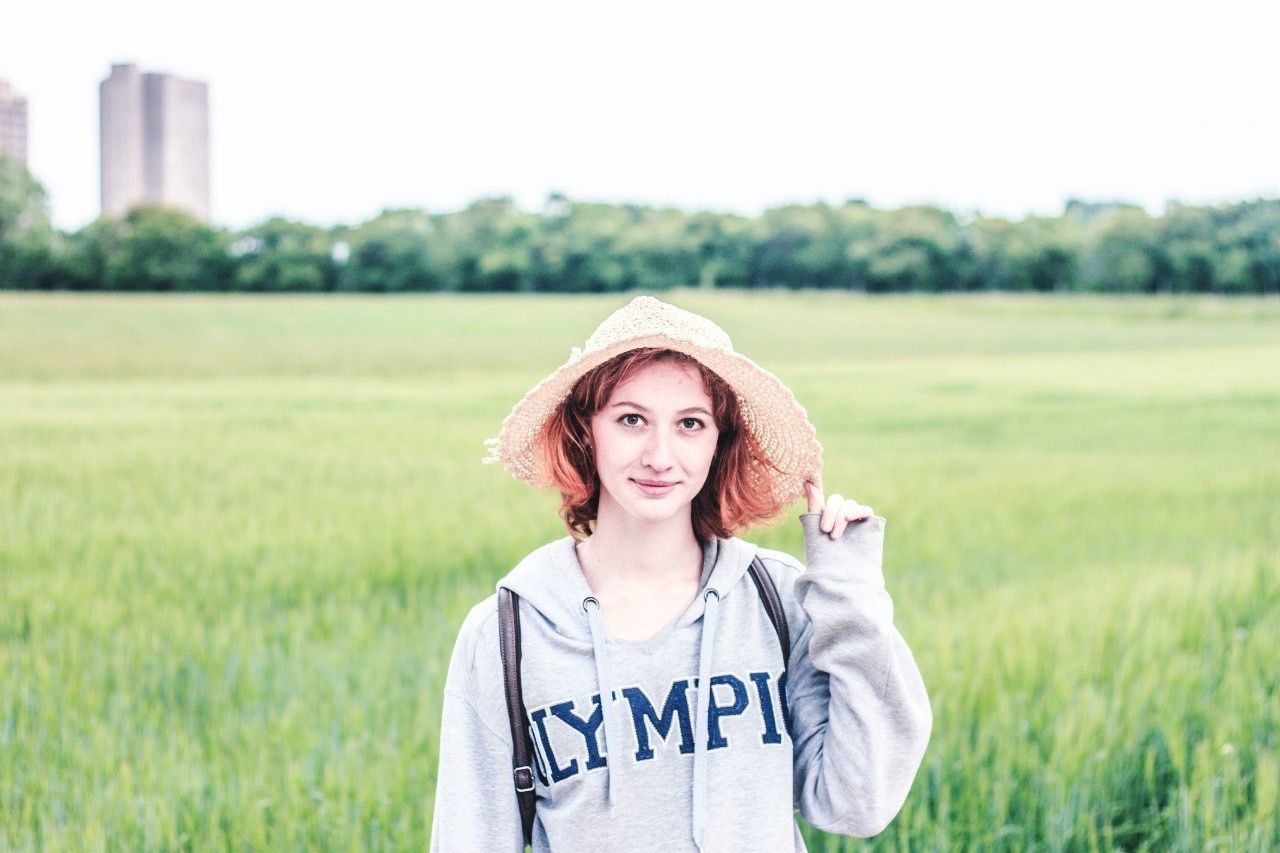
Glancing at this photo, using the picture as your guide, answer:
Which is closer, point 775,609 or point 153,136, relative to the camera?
point 775,609

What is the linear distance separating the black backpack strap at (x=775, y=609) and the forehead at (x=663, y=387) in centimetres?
30

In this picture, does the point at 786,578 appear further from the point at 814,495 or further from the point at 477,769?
the point at 477,769

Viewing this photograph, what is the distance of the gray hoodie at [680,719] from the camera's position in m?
1.78

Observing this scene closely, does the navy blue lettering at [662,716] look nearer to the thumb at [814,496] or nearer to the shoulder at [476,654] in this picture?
the shoulder at [476,654]

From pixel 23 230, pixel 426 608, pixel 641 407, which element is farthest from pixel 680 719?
pixel 23 230

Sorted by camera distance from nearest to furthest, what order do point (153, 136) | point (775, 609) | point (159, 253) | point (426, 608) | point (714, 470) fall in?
point (775, 609) < point (714, 470) < point (426, 608) < point (159, 253) < point (153, 136)

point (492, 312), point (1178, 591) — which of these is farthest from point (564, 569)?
point (492, 312)

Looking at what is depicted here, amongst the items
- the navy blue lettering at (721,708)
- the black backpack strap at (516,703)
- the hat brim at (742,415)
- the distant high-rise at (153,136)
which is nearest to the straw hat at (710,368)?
the hat brim at (742,415)

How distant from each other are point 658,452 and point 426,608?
3.98 meters

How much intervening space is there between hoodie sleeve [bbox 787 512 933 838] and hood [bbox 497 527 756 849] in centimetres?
13

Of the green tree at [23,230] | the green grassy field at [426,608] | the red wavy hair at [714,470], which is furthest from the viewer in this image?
the green tree at [23,230]

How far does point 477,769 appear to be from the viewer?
181cm

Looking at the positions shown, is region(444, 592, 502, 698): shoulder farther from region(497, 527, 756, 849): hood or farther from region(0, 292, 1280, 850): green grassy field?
region(0, 292, 1280, 850): green grassy field

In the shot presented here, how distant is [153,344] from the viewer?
27328 millimetres
